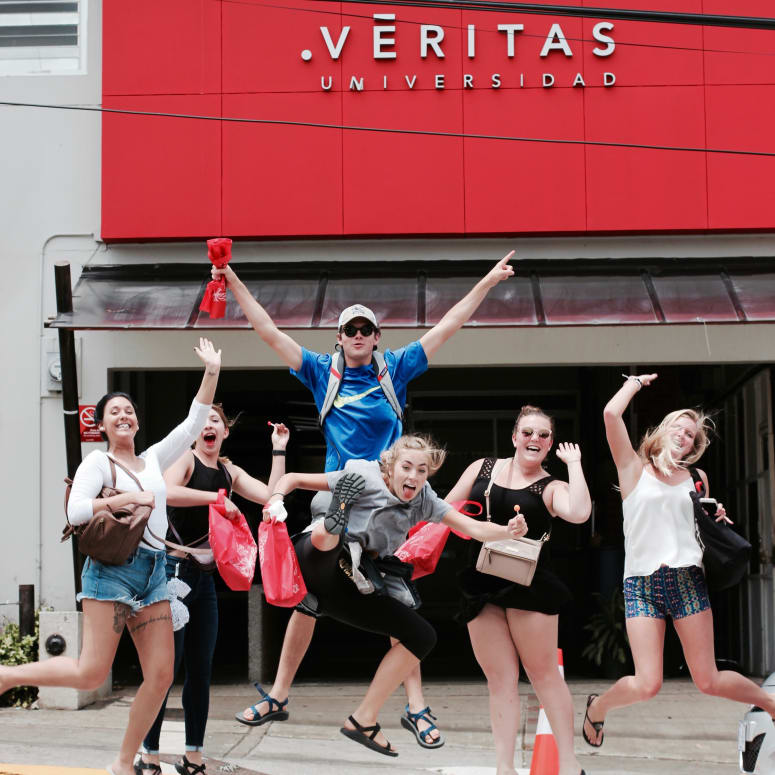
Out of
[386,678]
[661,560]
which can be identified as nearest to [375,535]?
[386,678]

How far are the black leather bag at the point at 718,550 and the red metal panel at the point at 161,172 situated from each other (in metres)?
6.10

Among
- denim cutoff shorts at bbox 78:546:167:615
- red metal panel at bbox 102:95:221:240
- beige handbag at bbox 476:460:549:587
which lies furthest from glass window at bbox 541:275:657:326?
denim cutoff shorts at bbox 78:546:167:615

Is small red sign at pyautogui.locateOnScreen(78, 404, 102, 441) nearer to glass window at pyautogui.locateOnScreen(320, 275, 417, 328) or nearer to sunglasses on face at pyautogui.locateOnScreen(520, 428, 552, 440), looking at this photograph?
glass window at pyautogui.locateOnScreen(320, 275, 417, 328)

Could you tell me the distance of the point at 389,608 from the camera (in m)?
5.93

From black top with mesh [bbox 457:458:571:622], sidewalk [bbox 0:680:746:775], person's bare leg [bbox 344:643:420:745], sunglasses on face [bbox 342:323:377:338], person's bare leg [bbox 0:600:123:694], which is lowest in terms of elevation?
sidewalk [bbox 0:680:746:775]

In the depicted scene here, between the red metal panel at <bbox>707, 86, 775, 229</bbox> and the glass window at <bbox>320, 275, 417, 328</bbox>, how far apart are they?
3.07 meters

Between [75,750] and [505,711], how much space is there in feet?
11.6

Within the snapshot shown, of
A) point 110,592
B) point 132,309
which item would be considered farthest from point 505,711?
point 132,309

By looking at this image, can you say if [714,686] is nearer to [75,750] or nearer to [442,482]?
[75,750]

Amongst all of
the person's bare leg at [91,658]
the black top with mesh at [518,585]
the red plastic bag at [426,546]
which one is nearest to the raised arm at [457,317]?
the black top with mesh at [518,585]

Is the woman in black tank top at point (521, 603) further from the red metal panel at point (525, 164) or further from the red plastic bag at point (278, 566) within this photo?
the red metal panel at point (525, 164)

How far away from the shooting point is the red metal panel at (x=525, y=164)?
10.7 metres

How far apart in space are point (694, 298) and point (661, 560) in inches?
158

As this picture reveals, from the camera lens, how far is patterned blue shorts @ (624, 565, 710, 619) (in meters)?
6.24
